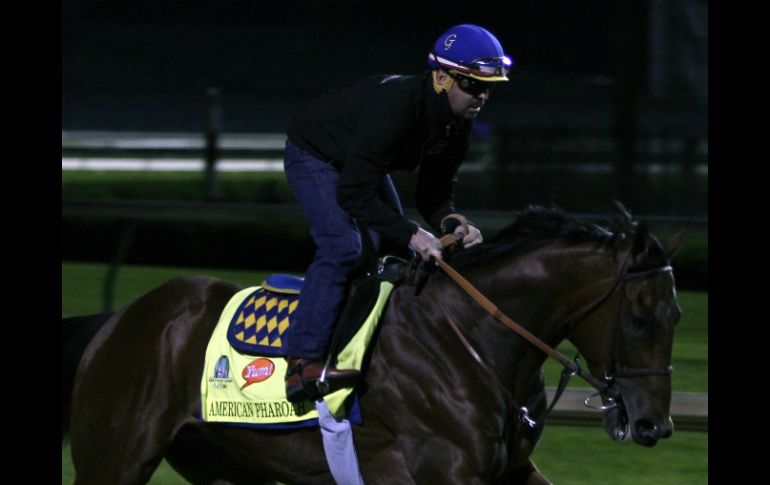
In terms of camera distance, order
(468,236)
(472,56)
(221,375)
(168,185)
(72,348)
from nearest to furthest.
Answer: (472,56)
(468,236)
(221,375)
(72,348)
(168,185)

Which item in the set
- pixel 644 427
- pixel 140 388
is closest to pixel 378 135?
pixel 644 427

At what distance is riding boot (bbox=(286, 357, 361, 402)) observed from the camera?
4.71 m

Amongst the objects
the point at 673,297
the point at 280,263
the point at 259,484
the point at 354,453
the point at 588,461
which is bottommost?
the point at 280,263

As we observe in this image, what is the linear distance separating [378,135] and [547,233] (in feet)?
2.16

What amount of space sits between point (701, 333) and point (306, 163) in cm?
588

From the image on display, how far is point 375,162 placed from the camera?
4.65 meters

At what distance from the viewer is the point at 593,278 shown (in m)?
4.59

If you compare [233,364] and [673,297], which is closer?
[673,297]

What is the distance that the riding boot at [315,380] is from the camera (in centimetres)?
471

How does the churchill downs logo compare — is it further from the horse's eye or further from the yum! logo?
the horse's eye

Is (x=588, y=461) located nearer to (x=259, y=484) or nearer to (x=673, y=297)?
(x=259, y=484)

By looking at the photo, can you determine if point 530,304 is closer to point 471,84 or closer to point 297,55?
point 471,84


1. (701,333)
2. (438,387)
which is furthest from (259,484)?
(701,333)

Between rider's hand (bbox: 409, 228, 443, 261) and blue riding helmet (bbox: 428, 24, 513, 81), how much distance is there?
532 mm
